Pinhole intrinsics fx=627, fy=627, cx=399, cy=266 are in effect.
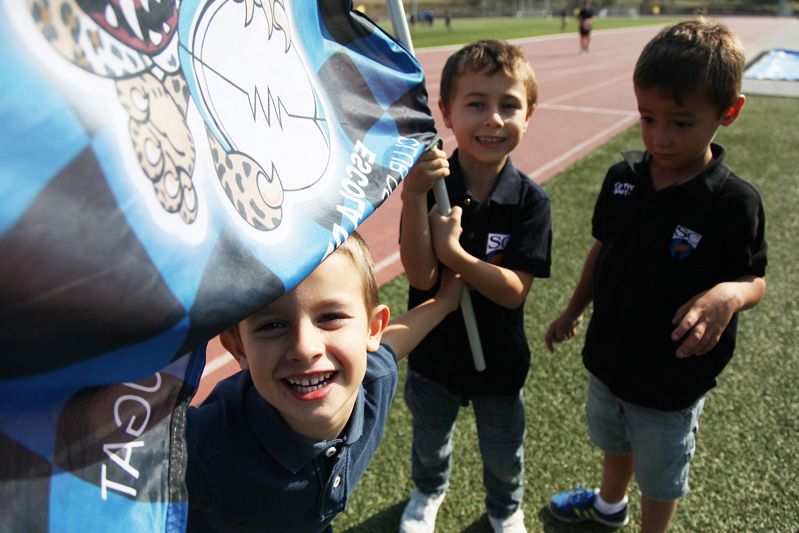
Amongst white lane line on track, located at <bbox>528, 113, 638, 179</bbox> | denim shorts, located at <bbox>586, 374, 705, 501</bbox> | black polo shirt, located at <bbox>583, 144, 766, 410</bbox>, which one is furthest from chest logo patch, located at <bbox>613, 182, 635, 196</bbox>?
white lane line on track, located at <bbox>528, 113, 638, 179</bbox>

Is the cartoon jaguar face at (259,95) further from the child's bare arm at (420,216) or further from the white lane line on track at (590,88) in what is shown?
the white lane line on track at (590,88)

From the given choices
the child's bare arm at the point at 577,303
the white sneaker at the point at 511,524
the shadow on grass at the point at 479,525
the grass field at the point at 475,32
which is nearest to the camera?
the child's bare arm at the point at 577,303

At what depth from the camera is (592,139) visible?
1020 cm

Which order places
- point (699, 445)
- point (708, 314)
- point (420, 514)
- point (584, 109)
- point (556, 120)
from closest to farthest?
point (708, 314), point (420, 514), point (699, 445), point (556, 120), point (584, 109)

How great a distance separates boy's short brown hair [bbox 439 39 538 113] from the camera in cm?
216

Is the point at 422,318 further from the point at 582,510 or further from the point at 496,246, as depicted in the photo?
the point at 582,510

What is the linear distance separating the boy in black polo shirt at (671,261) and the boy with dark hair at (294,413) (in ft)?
3.14

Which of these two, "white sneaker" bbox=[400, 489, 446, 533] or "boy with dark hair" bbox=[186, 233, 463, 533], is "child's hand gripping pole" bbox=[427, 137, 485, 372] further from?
"white sneaker" bbox=[400, 489, 446, 533]

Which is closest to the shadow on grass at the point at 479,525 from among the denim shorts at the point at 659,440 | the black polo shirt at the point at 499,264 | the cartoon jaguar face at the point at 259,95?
the denim shorts at the point at 659,440

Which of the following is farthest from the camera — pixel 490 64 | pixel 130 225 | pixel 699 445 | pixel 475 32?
pixel 475 32

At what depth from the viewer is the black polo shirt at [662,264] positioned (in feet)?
6.46

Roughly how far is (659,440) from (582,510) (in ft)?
2.35

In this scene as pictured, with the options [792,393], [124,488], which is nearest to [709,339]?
[124,488]

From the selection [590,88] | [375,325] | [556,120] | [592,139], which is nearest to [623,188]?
[375,325]
